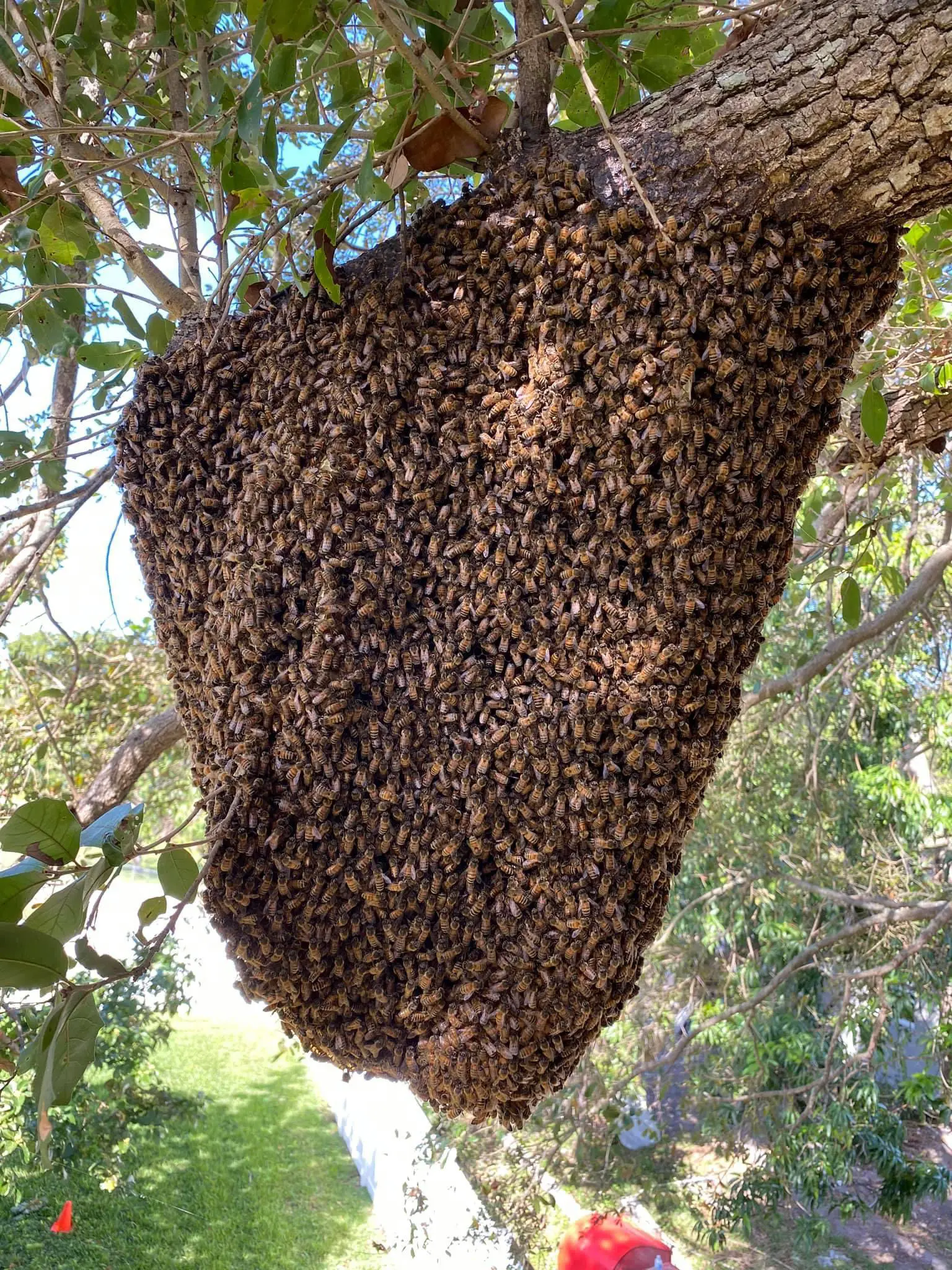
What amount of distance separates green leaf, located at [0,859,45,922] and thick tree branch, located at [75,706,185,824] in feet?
5.85

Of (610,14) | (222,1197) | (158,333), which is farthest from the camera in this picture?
(222,1197)

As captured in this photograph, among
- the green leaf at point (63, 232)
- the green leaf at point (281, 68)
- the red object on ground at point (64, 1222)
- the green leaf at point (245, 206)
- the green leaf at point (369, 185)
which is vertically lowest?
the red object on ground at point (64, 1222)

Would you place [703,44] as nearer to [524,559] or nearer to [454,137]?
[454,137]

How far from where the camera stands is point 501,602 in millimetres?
1603

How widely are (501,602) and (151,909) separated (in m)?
0.78

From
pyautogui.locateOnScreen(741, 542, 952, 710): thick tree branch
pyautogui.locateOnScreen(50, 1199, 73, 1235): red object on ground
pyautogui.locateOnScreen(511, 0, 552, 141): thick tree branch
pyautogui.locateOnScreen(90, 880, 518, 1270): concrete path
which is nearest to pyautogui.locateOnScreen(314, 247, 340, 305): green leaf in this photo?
pyautogui.locateOnScreen(511, 0, 552, 141): thick tree branch

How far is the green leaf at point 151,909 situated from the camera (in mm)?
1462

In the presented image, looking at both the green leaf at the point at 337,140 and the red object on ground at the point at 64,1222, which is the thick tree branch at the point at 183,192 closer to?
the green leaf at the point at 337,140

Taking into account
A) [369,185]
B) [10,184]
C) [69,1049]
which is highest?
[10,184]

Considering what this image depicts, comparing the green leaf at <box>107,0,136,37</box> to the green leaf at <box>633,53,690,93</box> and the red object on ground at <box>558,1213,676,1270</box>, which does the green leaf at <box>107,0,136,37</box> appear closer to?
the green leaf at <box>633,53,690,93</box>

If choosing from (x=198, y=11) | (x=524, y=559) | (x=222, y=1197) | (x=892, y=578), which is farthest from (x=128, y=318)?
(x=222, y=1197)

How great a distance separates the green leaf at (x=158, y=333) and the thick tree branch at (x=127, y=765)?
1346 mm

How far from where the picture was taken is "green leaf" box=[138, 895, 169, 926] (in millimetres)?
1462

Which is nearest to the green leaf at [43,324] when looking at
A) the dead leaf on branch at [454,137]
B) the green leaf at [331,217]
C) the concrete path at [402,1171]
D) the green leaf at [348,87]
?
the green leaf at [348,87]
